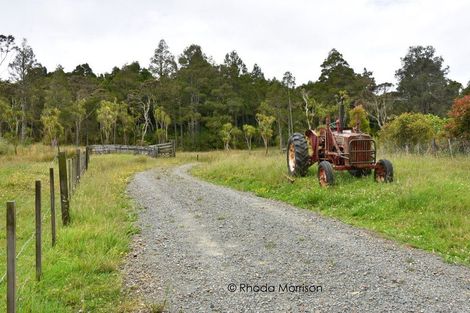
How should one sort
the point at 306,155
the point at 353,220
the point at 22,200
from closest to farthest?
the point at 353,220 → the point at 22,200 → the point at 306,155

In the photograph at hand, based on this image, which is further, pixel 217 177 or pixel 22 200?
pixel 217 177

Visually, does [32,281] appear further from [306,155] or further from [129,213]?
[306,155]

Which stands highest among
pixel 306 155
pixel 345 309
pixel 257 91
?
pixel 257 91

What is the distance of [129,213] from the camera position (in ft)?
33.3

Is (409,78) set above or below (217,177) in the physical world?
above

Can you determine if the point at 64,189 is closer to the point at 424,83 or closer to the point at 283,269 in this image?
Answer: the point at 283,269

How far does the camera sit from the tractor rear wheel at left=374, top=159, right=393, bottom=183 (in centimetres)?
1158

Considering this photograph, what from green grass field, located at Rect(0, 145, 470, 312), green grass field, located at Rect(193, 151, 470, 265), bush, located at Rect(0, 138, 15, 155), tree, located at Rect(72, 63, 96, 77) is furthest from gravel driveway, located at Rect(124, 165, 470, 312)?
tree, located at Rect(72, 63, 96, 77)

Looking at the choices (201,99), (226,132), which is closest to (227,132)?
(226,132)

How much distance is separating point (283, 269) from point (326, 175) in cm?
664

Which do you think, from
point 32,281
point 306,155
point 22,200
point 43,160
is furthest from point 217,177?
point 43,160

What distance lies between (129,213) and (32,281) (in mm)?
5152

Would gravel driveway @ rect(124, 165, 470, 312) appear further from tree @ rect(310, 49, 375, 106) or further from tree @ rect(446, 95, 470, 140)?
tree @ rect(310, 49, 375, 106)

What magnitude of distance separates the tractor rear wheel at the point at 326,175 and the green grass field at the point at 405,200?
0.67ft
